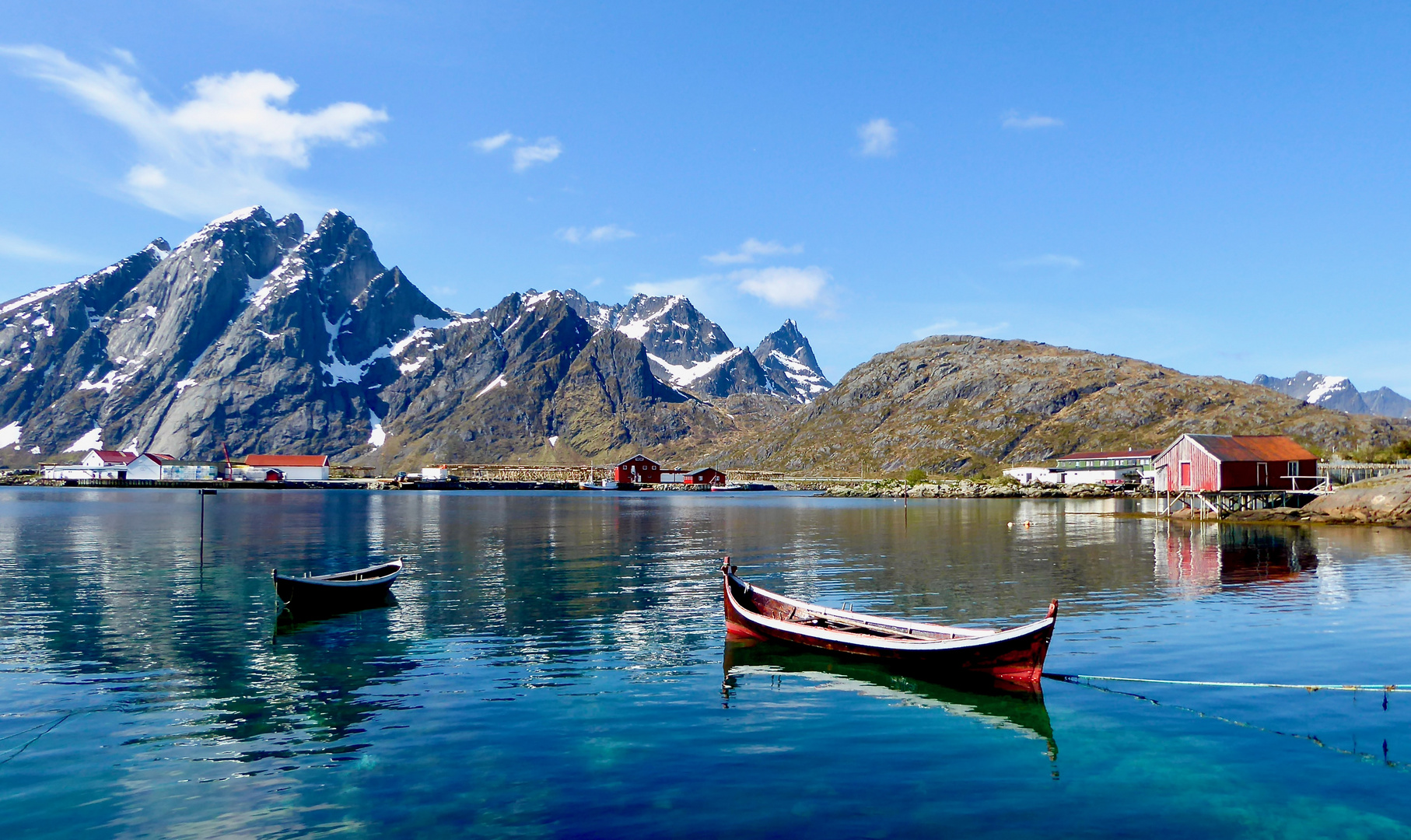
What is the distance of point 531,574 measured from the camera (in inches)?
2245

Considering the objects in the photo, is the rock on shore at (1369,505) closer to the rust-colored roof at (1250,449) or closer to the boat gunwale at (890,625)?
the rust-colored roof at (1250,449)

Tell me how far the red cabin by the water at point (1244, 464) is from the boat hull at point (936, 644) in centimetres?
9300

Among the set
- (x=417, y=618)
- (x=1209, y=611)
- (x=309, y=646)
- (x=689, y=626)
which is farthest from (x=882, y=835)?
(x=1209, y=611)

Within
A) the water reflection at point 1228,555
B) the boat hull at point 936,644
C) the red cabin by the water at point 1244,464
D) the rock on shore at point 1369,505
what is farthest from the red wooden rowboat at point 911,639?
the red cabin by the water at point 1244,464

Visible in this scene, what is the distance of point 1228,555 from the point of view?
222 feet

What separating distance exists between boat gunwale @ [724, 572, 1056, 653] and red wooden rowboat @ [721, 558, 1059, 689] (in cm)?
2

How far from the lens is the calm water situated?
57.4 feet

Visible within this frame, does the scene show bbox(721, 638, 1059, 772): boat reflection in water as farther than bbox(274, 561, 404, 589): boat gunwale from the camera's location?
No

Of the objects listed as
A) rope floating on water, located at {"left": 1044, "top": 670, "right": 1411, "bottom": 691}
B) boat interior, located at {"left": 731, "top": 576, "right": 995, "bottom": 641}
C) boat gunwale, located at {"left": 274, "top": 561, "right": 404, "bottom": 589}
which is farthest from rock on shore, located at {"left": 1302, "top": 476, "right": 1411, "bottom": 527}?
boat gunwale, located at {"left": 274, "top": 561, "right": 404, "bottom": 589}

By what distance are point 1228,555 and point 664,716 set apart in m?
61.5

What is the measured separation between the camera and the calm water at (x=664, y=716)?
17484mm

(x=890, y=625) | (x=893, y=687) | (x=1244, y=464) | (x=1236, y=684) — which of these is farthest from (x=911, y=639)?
(x=1244, y=464)

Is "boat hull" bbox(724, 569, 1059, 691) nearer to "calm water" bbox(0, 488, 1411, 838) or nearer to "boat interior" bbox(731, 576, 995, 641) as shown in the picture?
A: "boat interior" bbox(731, 576, 995, 641)

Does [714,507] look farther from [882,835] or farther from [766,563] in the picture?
[882,835]
